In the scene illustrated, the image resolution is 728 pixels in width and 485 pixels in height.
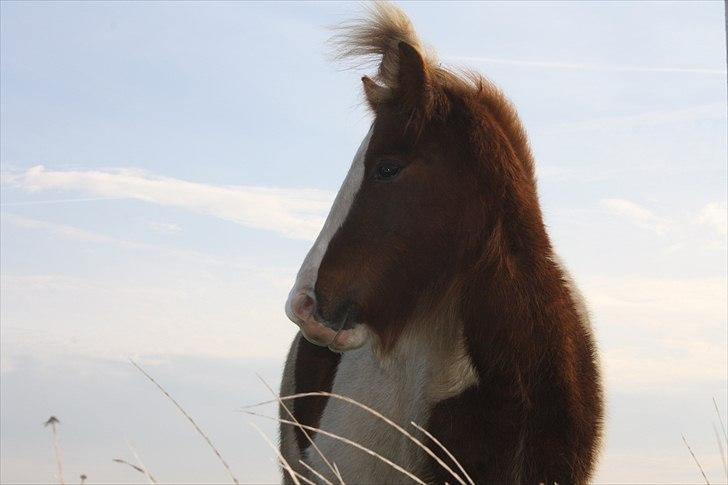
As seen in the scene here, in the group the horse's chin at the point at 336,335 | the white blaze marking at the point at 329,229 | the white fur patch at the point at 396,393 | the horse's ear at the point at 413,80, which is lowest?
the white fur patch at the point at 396,393

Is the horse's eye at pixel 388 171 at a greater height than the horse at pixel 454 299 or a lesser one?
greater

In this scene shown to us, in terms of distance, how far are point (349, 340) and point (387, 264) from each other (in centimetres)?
40

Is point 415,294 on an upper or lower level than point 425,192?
lower

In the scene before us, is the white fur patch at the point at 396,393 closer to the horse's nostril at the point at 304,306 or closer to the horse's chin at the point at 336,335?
the horse's chin at the point at 336,335

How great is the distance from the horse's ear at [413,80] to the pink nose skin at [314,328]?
1.09 m

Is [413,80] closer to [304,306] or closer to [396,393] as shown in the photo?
[304,306]

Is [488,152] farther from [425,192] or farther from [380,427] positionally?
[380,427]

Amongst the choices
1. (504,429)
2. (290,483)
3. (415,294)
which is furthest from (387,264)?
(290,483)

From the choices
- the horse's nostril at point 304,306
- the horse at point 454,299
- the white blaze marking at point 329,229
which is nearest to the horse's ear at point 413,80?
the horse at point 454,299

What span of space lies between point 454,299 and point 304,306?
706 mm

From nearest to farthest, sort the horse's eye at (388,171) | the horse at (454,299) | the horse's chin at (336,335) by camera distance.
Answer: the horse at (454,299)
the horse's chin at (336,335)
the horse's eye at (388,171)

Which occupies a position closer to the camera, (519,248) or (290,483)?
(519,248)

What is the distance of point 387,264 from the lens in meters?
4.33

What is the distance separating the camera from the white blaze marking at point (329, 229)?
436 cm
